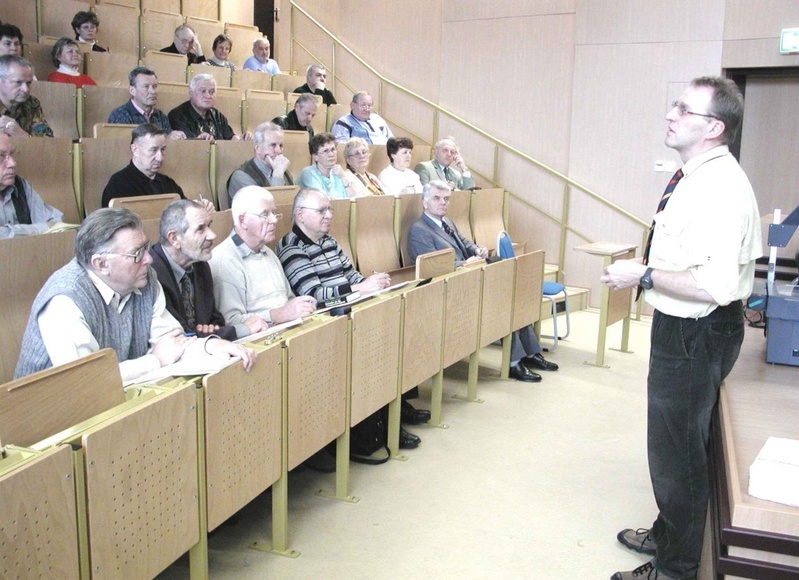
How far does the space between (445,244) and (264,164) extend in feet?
3.68

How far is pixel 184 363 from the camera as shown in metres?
2.03

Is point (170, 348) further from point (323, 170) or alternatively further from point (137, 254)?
point (323, 170)

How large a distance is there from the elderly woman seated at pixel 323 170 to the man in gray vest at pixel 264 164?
0.25 metres

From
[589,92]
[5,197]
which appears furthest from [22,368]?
[589,92]

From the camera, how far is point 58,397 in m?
1.68

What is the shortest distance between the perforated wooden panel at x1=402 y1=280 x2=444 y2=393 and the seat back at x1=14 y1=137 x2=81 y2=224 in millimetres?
1717

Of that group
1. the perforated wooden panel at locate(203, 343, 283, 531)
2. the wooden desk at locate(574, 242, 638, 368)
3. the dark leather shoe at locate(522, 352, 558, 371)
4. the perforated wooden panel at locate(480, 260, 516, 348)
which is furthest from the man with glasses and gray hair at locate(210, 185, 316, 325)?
the wooden desk at locate(574, 242, 638, 368)

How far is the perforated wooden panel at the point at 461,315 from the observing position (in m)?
3.59

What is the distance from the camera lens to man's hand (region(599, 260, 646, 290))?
6.69ft

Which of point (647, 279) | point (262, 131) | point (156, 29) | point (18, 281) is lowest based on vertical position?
point (18, 281)

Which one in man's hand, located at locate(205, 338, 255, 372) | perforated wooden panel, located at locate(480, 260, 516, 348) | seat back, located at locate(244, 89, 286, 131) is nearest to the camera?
man's hand, located at locate(205, 338, 255, 372)

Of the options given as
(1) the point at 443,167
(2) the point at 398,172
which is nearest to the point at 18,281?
(2) the point at 398,172

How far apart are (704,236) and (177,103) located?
3.84 meters

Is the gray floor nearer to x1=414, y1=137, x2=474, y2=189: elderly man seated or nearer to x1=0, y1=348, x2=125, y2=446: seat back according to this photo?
x1=0, y1=348, x2=125, y2=446: seat back
